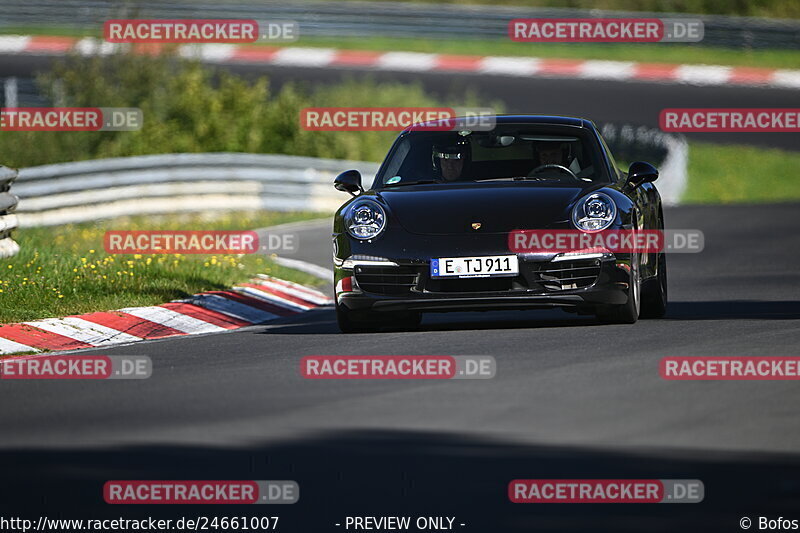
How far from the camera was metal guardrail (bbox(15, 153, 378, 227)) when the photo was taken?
19.7 meters

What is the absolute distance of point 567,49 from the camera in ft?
113

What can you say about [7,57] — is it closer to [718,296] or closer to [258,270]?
[258,270]

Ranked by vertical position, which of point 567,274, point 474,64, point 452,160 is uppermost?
point 474,64

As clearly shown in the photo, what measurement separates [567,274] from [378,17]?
2594 centimetres

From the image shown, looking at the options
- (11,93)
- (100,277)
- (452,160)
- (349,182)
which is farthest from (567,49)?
(349,182)

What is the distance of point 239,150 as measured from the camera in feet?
83.5

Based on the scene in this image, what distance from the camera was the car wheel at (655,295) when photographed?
10.5 metres

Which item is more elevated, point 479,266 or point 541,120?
point 541,120

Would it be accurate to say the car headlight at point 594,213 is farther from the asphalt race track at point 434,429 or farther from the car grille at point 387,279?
the car grille at point 387,279

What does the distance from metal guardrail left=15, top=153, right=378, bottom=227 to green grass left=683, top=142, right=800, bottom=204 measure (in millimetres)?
→ 6810

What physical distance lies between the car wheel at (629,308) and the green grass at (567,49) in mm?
23472

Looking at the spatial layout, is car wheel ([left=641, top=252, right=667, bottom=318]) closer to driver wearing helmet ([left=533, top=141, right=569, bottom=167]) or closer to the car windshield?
the car windshield

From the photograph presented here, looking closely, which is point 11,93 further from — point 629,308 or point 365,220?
point 629,308

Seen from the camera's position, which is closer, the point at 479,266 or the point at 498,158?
the point at 479,266
